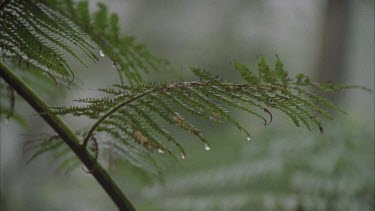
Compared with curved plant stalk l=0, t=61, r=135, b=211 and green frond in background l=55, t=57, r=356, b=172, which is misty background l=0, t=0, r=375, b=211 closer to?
green frond in background l=55, t=57, r=356, b=172

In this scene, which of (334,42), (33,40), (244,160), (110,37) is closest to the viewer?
(33,40)

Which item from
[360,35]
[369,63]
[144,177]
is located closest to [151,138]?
[144,177]

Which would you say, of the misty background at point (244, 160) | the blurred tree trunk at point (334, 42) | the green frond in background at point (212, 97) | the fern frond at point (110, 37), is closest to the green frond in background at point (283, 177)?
the misty background at point (244, 160)

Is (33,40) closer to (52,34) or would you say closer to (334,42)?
(52,34)

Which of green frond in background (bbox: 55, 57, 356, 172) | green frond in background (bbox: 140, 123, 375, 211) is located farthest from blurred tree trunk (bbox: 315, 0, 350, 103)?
green frond in background (bbox: 55, 57, 356, 172)

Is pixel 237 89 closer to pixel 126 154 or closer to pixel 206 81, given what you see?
pixel 206 81

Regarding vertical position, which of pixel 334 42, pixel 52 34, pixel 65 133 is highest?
pixel 52 34

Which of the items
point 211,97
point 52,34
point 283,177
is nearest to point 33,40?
point 52,34
